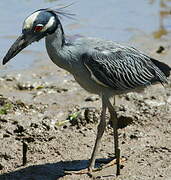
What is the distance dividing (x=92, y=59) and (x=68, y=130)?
1415mm

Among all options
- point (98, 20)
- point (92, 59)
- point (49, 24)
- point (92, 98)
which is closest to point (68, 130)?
point (92, 98)

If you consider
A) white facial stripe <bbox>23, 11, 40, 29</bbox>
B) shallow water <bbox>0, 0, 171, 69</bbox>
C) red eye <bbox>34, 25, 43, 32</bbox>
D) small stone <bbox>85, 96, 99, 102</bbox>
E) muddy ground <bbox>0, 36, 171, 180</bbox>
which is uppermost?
white facial stripe <bbox>23, 11, 40, 29</bbox>

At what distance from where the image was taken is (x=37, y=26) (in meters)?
5.93

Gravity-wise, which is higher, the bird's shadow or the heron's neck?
the heron's neck

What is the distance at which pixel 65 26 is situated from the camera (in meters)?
10.5

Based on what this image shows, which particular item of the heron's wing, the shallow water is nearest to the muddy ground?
the heron's wing

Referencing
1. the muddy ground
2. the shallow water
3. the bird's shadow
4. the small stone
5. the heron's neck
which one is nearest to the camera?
the heron's neck

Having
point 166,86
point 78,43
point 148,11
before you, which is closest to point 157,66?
point 78,43

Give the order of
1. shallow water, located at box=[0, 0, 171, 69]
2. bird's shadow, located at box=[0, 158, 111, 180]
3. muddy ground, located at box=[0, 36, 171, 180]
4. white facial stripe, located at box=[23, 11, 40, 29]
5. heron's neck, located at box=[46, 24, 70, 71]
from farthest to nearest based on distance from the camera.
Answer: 1. shallow water, located at box=[0, 0, 171, 69]
2. muddy ground, located at box=[0, 36, 171, 180]
3. bird's shadow, located at box=[0, 158, 111, 180]
4. heron's neck, located at box=[46, 24, 70, 71]
5. white facial stripe, located at box=[23, 11, 40, 29]

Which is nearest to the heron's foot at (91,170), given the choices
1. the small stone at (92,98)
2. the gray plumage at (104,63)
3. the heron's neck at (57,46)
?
the gray plumage at (104,63)

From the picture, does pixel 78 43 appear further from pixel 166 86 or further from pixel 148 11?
pixel 148 11

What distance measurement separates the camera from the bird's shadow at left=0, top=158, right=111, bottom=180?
6.32 metres

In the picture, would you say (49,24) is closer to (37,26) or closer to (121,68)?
(37,26)

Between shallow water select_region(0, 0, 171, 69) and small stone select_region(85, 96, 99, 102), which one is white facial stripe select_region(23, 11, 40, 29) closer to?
small stone select_region(85, 96, 99, 102)
